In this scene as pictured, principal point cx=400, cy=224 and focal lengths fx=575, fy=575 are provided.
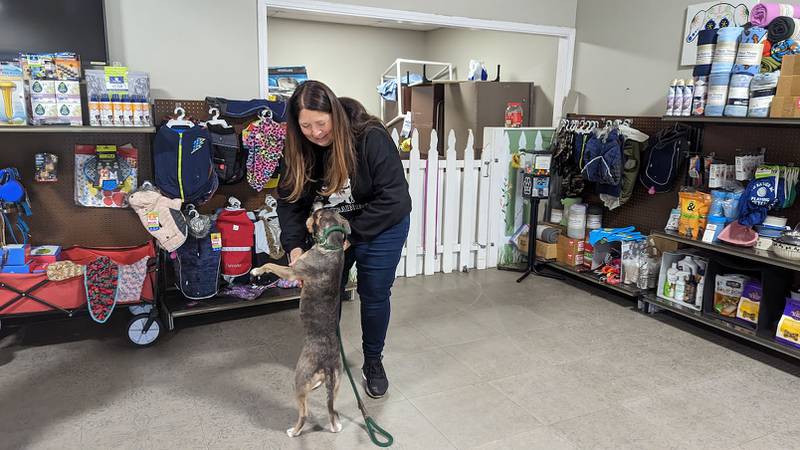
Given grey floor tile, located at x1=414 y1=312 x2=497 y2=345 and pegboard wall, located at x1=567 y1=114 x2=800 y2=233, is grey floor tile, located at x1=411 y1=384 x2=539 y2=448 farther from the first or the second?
pegboard wall, located at x1=567 y1=114 x2=800 y2=233

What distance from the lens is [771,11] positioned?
3289 millimetres

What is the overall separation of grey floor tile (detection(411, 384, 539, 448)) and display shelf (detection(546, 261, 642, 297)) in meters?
1.68

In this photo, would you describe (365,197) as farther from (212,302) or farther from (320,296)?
(212,302)

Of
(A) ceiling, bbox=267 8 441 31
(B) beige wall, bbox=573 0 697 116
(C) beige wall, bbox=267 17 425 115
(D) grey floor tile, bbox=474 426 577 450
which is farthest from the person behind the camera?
(C) beige wall, bbox=267 17 425 115

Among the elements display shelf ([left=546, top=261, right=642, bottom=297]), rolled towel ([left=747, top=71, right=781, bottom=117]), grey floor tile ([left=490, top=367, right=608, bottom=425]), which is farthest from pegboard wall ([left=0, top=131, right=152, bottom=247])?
rolled towel ([left=747, top=71, right=781, bottom=117])

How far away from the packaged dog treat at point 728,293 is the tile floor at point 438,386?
0.58 feet

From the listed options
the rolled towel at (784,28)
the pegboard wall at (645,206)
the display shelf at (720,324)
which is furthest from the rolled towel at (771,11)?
the display shelf at (720,324)

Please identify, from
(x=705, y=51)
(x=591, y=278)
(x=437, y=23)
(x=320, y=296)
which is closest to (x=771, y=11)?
(x=705, y=51)

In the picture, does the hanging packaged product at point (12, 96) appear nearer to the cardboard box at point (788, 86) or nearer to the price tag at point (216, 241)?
the price tag at point (216, 241)

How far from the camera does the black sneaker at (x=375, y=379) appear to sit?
2.73 m

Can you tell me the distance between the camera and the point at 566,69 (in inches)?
202

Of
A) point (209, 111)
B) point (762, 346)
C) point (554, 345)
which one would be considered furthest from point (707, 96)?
point (209, 111)

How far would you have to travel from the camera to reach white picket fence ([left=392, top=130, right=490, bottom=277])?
4586 mm

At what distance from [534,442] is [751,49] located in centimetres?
252
